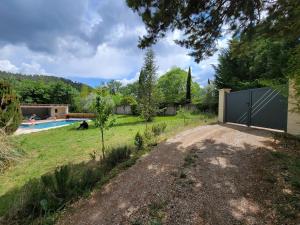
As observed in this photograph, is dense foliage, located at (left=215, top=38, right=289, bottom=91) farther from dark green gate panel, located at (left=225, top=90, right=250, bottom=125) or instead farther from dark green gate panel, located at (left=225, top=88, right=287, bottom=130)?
dark green gate panel, located at (left=225, top=88, right=287, bottom=130)

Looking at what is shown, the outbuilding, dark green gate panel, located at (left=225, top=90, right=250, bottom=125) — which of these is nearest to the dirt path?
dark green gate panel, located at (left=225, top=90, right=250, bottom=125)

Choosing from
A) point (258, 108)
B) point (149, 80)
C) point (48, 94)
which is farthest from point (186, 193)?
point (48, 94)

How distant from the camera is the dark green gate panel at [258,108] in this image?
716 centimetres

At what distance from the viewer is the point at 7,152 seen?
6.25 m

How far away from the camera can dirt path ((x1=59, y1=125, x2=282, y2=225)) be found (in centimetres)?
273

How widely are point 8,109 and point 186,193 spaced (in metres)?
8.01

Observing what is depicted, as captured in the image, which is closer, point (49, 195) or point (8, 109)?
point (49, 195)

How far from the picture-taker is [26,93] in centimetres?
3438

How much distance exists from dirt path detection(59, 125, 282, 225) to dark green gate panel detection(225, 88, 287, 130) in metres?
2.79

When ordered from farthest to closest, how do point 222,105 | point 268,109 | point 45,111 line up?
point 45,111
point 222,105
point 268,109

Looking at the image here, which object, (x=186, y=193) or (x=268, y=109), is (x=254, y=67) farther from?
(x=186, y=193)

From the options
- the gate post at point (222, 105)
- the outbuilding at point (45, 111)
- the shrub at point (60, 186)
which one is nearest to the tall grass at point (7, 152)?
the shrub at point (60, 186)

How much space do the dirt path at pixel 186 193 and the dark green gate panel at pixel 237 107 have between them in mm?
4414

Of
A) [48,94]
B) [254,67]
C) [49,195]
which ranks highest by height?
[254,67]
